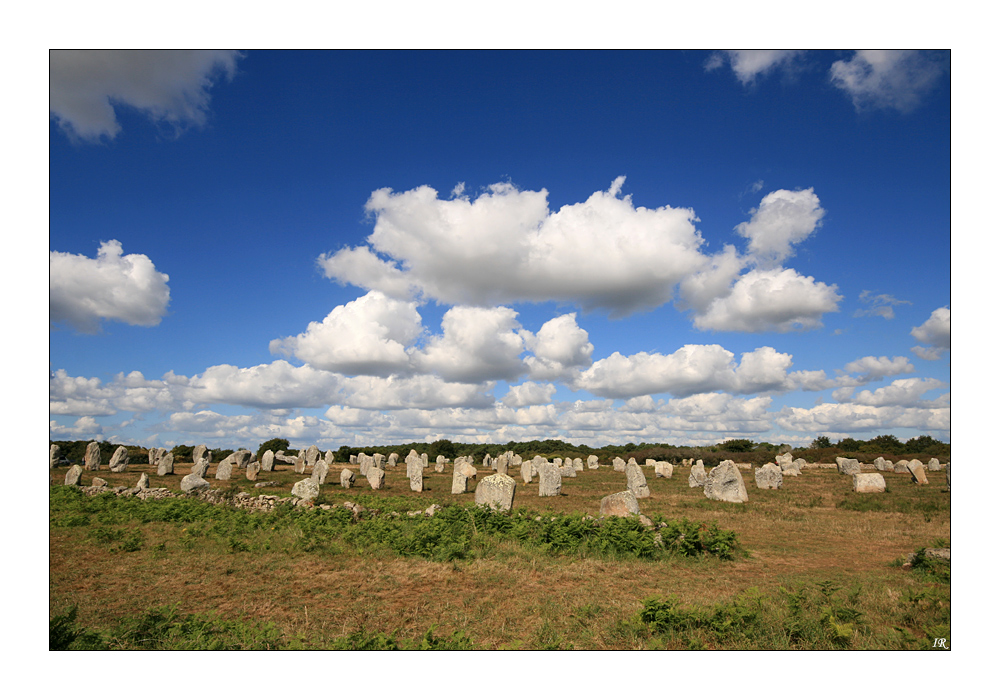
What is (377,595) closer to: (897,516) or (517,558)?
(517,558)

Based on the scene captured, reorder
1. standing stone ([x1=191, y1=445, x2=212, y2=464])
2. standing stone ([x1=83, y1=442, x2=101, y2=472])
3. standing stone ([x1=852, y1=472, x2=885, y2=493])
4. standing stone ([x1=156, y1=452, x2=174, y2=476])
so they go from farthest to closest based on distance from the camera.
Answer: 1. standing stone ([x1=191, y1=445, x2=212, y2=464])
2. standing stone ([x1=83, y1=442, x2=101, y2=472])
3. standing stone ([x1=156, y1=452, x2=174, y2=476])
4. standing stone ([x1=852, y1=472, x2=885, y2=493])

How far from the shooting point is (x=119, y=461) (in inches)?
1329

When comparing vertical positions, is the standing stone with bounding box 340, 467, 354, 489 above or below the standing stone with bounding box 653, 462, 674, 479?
above

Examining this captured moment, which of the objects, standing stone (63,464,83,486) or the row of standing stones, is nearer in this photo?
the row of standing stones

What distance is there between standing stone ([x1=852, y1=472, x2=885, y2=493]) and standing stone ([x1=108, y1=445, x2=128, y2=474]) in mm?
46286

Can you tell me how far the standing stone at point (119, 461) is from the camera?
33312mm

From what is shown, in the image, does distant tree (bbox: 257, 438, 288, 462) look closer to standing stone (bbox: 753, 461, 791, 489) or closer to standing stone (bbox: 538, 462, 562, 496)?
standing stone (bbox: 538, 462, 562, 496)

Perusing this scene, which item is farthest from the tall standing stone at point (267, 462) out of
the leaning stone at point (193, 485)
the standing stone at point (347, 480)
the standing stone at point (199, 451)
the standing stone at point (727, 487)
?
the standing stone at point (727, 487)

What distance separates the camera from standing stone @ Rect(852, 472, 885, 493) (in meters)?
24.6

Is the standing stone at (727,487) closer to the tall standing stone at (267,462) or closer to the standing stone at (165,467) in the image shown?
the tall standing stone at (267,462)

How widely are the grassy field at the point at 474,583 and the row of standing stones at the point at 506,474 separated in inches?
140

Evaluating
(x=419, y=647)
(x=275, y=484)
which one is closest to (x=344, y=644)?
(x=419, y=647)

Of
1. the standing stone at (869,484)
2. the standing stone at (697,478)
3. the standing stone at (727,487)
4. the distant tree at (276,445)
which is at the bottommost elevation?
the distant tree at (276,445)

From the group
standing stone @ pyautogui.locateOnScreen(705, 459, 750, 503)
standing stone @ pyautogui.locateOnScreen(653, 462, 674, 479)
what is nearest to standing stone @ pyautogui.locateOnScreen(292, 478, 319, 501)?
standing stone @ pyautogui.locateOnScreen(705, 459, 750, 503)
